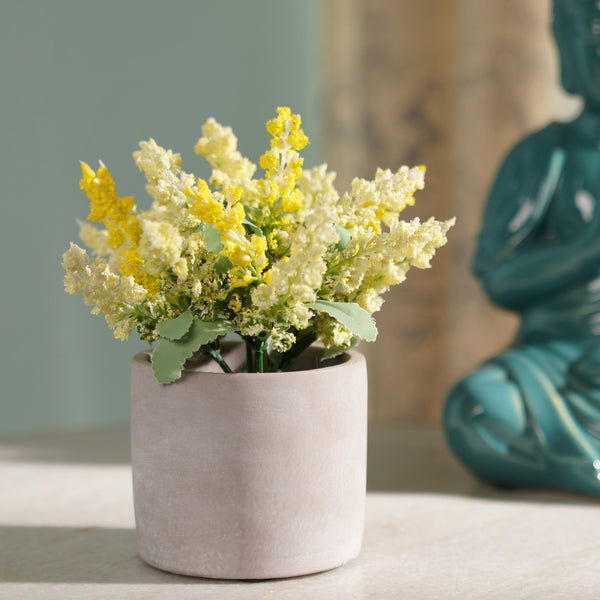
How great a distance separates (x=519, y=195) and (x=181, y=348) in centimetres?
75

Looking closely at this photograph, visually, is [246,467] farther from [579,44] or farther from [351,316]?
[579,44]

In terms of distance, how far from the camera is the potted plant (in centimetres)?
85

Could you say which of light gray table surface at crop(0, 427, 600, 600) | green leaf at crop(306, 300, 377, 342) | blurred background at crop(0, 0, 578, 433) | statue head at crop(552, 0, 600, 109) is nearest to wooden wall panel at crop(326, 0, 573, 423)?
blurred background at crop(0, 0, 578, 433)

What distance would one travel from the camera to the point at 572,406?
132 cm

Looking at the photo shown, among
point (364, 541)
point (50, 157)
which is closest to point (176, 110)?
point (50, 157)

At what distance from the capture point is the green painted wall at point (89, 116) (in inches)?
80.5

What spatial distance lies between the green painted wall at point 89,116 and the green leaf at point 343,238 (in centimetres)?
124

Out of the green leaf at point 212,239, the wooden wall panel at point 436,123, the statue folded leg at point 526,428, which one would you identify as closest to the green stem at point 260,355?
the green leaf at point 212,239

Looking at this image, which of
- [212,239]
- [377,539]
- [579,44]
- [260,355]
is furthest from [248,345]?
[579,44]

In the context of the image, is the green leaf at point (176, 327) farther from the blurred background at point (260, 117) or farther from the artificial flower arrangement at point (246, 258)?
the blurred background at point (260, 117)

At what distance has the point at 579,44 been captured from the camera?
1.42 metres

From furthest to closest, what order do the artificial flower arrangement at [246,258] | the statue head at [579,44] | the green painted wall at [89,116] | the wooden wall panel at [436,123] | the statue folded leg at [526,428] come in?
the green painted wall at [89,116] < the wooden wall panel at [436,123] < the statue head at [579,44] < the statue folded leg at [526,428] < the artificial flower arrangement at [246,258]

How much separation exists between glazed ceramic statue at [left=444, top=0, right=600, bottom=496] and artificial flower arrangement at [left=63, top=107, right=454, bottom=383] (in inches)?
18.0

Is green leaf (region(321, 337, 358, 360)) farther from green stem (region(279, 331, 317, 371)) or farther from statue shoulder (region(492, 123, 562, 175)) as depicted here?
statue shoulder (region(492, 123, 562, 175))
